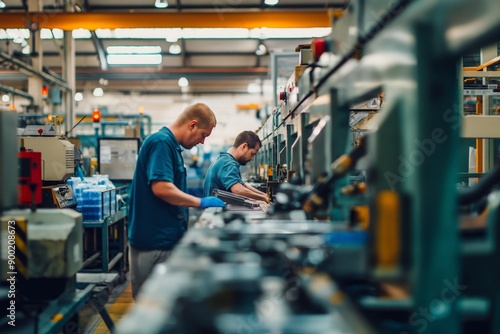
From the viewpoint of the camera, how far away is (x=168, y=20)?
6.57 meters

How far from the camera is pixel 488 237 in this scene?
1.29 meters

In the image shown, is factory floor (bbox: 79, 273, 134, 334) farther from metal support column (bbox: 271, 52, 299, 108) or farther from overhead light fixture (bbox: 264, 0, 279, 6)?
overhead light fixture (bbox: 264, 0, 279, 6)

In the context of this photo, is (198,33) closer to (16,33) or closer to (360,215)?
(16,33)

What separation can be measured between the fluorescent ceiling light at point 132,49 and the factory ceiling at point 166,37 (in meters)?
0.02

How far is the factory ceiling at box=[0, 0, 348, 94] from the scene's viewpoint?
6.49 metres

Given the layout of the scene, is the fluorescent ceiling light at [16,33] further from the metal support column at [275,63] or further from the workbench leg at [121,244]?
the workbench leg at [121,244]

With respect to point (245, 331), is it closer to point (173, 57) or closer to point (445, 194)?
point (445, 194)

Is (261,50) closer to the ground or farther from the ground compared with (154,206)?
farther from the ground

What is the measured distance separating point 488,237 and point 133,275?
6.86ft

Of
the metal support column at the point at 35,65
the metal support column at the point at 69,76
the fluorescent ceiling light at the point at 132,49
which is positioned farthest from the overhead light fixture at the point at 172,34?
the metal support column at the point at 35,65

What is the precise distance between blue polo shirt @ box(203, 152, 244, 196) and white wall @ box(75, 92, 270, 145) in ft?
31.1

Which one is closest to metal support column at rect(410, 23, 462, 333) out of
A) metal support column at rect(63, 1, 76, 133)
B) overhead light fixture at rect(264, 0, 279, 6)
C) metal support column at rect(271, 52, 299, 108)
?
metal support column at rect(271, 52, 299, 108)

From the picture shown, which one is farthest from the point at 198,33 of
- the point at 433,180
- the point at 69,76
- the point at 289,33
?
the point at 433,180

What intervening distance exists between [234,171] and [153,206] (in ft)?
4.92
